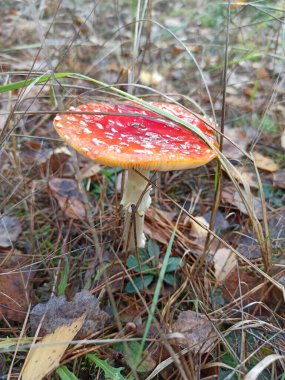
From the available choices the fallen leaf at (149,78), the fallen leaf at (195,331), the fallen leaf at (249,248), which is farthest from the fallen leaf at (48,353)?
the fallen leaf at (149,78)

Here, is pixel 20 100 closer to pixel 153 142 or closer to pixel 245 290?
pixel 153 142

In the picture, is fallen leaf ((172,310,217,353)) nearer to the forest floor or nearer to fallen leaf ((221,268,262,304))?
the forest floor

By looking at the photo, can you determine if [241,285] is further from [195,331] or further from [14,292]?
[14,292]

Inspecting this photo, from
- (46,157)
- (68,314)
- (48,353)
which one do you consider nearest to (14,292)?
(68,314)

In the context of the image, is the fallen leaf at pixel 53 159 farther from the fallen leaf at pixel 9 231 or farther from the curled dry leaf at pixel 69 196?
the fallen leaf at pixel 9 231

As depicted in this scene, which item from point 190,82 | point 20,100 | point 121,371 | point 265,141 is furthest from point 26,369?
point 190,82
